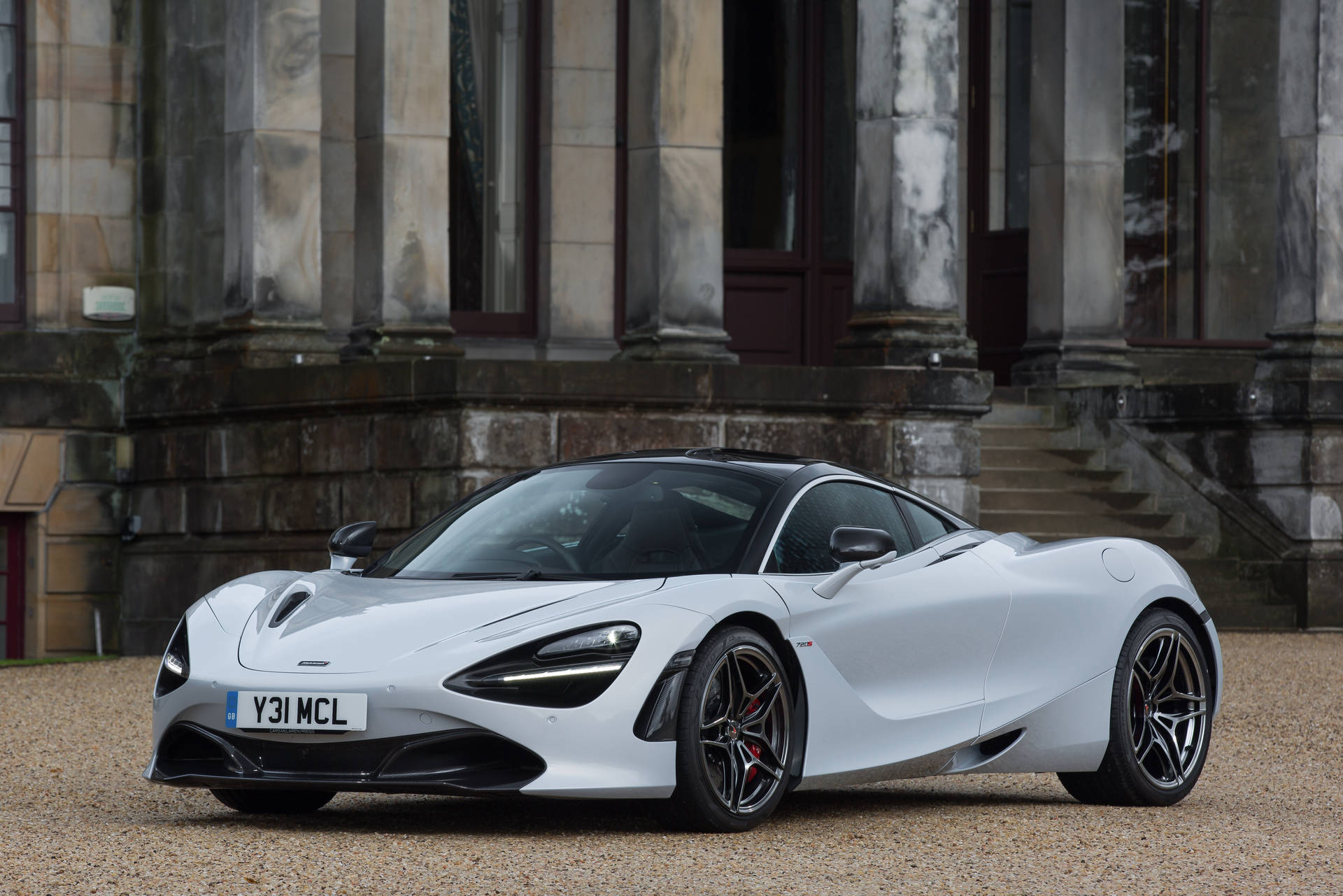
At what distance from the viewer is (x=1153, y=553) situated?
8734 mm

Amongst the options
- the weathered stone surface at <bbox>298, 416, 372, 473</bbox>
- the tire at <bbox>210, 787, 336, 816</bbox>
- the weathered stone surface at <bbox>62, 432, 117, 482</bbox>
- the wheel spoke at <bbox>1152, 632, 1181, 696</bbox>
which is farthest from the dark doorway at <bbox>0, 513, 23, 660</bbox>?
the wheel spoke at <bbox>1152, 632, 1181, 696</bbox>

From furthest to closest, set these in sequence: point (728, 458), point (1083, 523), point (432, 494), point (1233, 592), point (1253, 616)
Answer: point (1083, 523), point (1233, 592), point (1253, 616), point (432, 494), point (728, 458)

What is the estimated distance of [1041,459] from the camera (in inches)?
757

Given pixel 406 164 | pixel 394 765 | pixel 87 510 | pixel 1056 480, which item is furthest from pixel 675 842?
pixel 87 510

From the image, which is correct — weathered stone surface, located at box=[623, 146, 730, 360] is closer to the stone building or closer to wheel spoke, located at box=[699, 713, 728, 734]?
the stone building

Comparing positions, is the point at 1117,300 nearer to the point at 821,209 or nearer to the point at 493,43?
the point at 821,209

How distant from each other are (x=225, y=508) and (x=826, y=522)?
10.2 metres

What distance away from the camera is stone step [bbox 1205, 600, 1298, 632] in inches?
692

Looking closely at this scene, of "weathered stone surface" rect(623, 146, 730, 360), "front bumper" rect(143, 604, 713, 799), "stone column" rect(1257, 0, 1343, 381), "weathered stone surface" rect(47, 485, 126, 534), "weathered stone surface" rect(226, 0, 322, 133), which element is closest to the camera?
"front bumper" rect(143, 604, 713, 799)

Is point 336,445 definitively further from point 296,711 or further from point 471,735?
point 471,735

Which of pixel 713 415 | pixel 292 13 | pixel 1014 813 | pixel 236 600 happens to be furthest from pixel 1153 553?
pixel 292 13

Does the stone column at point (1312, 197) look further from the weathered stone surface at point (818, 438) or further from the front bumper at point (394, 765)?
the front bumper at point (394, 765)

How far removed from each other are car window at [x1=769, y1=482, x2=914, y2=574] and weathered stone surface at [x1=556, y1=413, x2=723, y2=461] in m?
7.02

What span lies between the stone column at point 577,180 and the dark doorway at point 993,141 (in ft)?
13.1
